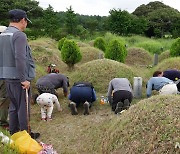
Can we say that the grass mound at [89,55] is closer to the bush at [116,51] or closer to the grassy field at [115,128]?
the bush at [116,51]

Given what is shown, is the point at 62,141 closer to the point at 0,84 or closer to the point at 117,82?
the point at 0,84

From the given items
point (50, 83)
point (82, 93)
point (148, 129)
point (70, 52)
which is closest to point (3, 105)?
point (82, 93)

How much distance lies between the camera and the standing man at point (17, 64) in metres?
4.08

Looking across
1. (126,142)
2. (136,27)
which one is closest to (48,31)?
(136,27)

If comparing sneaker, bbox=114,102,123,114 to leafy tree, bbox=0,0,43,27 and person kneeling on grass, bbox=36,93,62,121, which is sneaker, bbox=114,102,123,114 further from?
leafy tree, bbox=0,0,43,27

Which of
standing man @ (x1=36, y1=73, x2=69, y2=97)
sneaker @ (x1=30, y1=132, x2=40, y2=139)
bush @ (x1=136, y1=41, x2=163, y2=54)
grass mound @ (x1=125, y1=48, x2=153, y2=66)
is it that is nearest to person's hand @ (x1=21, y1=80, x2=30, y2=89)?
sneaker @ (x1=30, y1=132, x2=40, y2=139)

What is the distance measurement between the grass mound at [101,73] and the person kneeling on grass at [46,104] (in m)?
2.44

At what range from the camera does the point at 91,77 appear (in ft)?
27.4

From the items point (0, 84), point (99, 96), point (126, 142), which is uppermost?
point (0, 84)

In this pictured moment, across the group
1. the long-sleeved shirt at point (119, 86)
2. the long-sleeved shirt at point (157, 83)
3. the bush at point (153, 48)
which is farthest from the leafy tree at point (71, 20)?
the long-sleeved shirt at point (119, 86)

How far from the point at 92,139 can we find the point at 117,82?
1743mm

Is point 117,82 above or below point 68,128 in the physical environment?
above

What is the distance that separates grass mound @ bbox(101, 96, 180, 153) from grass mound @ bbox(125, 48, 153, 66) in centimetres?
1031

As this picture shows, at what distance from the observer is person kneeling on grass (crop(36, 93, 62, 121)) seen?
5.60 m
